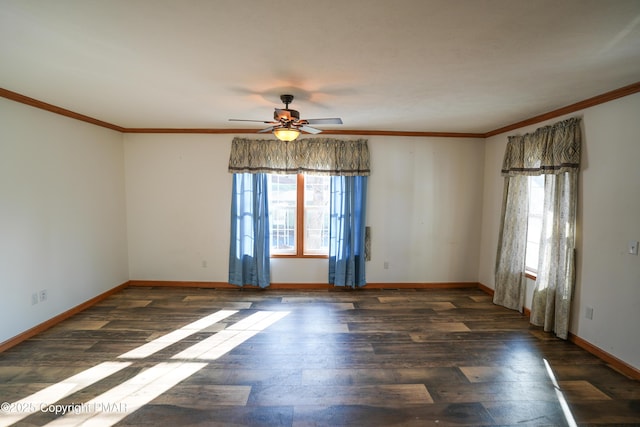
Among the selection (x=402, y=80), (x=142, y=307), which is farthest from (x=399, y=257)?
(x=142, y=307)

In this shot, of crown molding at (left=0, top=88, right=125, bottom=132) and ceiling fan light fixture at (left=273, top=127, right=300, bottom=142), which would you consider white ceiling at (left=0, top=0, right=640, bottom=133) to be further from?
ceiling fan light fixture at (left=273, top=127, right=300, bottom=142)

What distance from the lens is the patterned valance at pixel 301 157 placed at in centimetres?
455

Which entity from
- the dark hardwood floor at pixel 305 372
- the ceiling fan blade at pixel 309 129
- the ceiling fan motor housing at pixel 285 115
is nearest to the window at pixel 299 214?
the dark hardwood floor at pixel 305 372

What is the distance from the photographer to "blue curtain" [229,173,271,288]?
15.0ft

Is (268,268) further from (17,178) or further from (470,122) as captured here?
(470,122)

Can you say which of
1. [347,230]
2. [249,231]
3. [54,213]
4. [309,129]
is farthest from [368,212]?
[54,213]

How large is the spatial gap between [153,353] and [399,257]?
370 centimetres

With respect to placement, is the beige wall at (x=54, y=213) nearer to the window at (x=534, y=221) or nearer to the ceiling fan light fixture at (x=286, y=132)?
the ceiling fan light fixture at (x=286, y=132)

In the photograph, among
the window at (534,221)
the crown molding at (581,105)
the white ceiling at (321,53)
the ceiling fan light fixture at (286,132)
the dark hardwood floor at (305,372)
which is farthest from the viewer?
the window at (534,221)

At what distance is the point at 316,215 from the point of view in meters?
4.79

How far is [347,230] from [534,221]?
8.51ft

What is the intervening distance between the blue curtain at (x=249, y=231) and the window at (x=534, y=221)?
3833 mm

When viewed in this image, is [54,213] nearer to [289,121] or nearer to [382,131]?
[289,121]

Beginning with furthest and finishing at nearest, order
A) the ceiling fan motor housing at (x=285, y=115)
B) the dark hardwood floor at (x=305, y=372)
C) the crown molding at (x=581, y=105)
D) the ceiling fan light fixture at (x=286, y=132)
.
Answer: the ceiling fan light fixture at (x=286, y=132)
the ceiling fan motor housing at (x=285, y=115)
the crown molding at (x=581, y=105)
the dark hardwood floor at (x=305, y=372)
